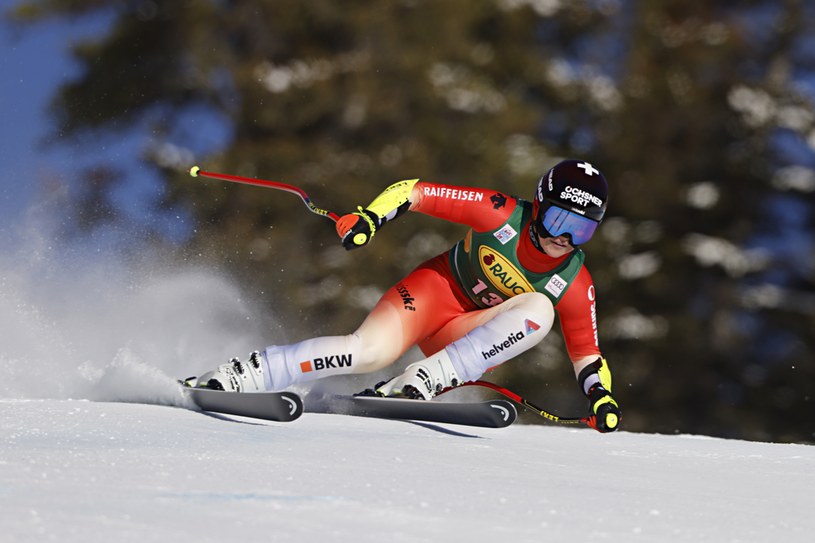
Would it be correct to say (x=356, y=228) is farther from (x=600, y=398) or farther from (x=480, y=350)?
(x=600, y=398)

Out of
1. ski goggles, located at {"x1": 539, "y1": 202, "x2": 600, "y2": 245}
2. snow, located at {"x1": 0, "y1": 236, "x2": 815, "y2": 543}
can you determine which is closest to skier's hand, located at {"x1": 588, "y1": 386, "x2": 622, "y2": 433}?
snow, located at {"x1": 0, "y1": 236, "x2": 815, "y2": 543}

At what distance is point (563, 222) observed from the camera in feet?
15.5

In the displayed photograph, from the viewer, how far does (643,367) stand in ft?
60.2

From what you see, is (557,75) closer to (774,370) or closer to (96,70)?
(774,370)

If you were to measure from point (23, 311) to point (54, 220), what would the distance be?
9.90 m

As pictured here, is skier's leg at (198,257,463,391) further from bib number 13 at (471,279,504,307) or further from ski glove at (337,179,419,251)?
ski glove at (337,179,419,251)

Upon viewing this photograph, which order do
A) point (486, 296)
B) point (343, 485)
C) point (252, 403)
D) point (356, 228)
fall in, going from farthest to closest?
1. point (486, 296)
2. point (356, 228)
3. point (252, 403)
4. point (343, 485)

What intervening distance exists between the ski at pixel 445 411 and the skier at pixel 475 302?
6 cm

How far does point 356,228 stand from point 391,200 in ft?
1.03

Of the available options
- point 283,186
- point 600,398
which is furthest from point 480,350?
point 283,186

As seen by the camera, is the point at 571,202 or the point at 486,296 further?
the point at 486,296

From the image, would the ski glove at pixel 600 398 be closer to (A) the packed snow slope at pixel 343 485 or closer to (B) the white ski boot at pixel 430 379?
(A) the packed snow slope at pixel 343 485

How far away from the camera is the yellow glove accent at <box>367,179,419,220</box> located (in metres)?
4.81

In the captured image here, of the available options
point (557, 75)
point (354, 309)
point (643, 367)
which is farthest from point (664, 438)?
point (557, 75)
